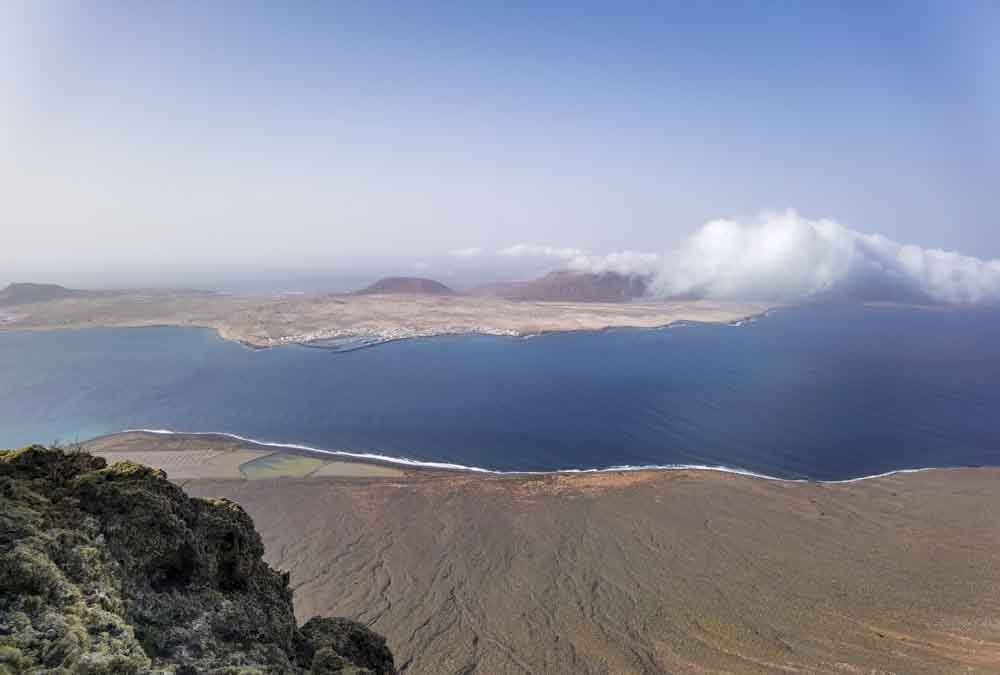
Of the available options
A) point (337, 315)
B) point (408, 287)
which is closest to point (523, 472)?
point (337, 315)

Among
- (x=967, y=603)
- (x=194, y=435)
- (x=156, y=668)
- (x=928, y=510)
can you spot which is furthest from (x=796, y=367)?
(x=156, y=668)

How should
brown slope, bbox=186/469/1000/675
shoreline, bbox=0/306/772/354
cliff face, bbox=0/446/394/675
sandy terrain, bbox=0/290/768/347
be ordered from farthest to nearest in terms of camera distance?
sandy terrain, bbox=0/290/768/347 < shoreline, bbox=0/306/772/354 < brown slope, bbox=186/469/1000/675 < cliff face, bbox=0/446/394/675

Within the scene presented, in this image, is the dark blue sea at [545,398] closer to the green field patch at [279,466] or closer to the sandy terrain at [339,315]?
the green field patch at [279,466]

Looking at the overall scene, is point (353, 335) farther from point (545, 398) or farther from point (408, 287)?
point (408, 287)

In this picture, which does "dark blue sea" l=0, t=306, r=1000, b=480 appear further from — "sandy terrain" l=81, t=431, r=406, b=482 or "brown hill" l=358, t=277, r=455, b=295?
"brown hill" l=358, t=277, r=455, b=295

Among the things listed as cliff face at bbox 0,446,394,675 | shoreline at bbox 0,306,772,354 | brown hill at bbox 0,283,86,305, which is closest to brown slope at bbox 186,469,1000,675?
cliff face at bbox 0,446,394,675

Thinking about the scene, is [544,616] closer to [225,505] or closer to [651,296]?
[225,505]
